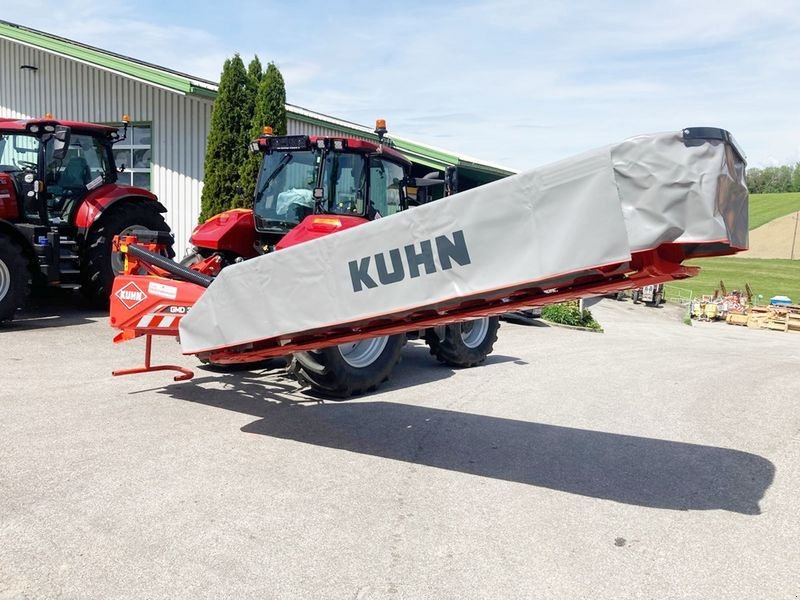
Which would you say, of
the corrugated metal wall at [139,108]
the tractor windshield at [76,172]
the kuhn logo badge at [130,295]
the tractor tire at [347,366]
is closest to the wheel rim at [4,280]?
the tractor windshield at [76,172]

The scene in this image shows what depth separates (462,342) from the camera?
8844mm

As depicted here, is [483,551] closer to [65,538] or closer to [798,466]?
[65,538]

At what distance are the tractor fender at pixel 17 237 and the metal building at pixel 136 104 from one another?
18.2 feet

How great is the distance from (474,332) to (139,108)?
10324 mm

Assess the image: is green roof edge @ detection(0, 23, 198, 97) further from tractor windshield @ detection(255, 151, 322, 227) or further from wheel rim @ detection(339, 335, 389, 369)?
wheel rim @ detection(339, 335, 389, 369)

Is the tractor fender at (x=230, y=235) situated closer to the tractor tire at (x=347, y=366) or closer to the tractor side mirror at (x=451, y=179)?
the tractor tire at (x=347, y=366)

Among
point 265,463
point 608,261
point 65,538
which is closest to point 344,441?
point 265,463

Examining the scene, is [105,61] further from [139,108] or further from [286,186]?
[286,186]

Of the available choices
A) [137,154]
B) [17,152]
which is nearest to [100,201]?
[17,152]

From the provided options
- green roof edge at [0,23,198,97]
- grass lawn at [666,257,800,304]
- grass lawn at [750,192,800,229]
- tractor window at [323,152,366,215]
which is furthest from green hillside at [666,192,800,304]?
tractor window at [323,152,366,215]

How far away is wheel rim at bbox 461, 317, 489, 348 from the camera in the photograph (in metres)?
9.14

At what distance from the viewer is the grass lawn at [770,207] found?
234 ft

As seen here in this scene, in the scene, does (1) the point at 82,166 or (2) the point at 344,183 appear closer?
(2) the point at 344,183

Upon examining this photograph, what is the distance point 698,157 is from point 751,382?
264 inches
